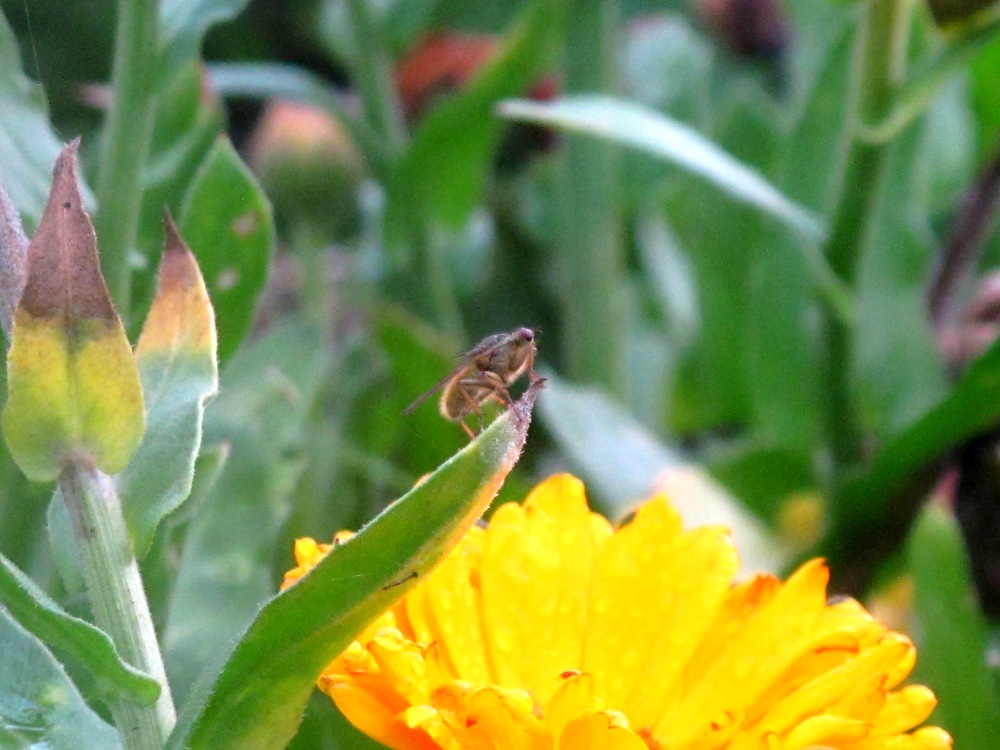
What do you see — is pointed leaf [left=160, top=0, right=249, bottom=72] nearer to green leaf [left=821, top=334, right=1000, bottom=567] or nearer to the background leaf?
the background leaf

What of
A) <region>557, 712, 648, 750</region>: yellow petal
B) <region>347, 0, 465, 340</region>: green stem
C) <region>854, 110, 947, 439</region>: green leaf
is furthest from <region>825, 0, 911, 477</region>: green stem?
<region>557, 712, 648, 750</region>: yellow petal

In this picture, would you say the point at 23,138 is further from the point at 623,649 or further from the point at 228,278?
the point at 623,649

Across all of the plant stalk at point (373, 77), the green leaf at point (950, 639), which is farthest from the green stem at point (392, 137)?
the green leaf at point (950, 639)

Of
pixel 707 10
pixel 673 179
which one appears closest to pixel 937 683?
pixel 673 179

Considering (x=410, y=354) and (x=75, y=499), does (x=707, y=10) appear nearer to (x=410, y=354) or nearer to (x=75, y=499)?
(x=410, y=354)

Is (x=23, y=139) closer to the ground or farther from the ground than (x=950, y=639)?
farther from the ground

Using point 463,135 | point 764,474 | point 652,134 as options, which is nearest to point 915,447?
point 764,474

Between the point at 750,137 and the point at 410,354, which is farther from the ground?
the point at 750,137
